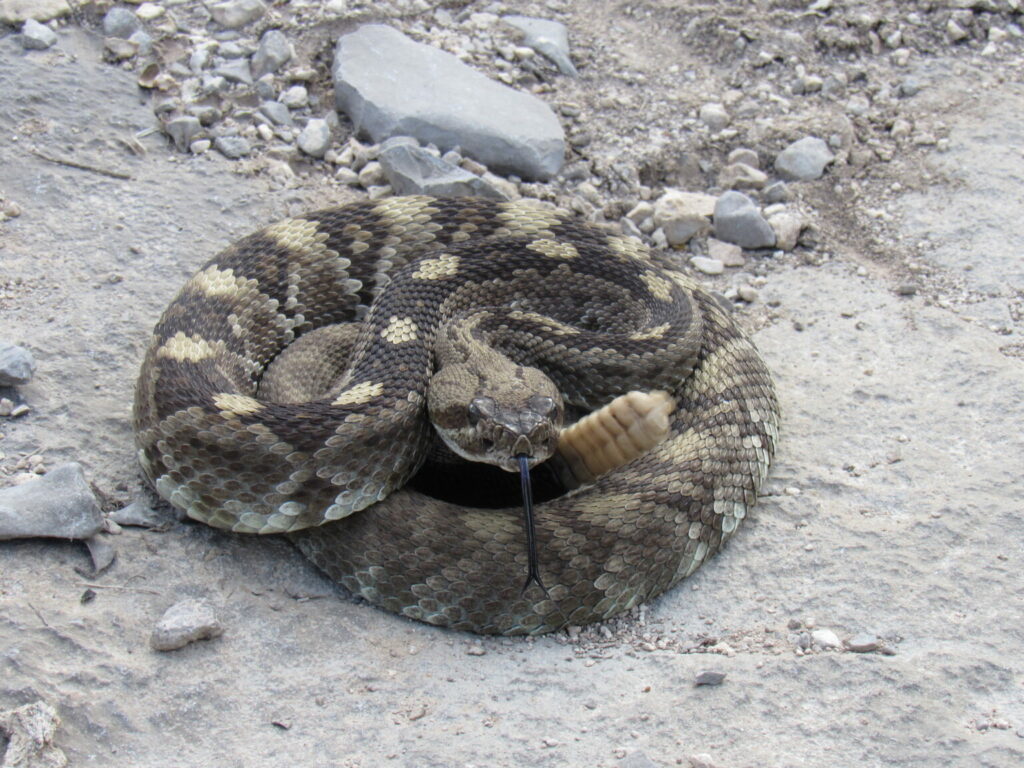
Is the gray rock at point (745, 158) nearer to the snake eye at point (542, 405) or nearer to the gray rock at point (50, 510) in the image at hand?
the snake eye at point (542, 405)

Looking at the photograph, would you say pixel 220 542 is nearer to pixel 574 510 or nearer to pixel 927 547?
pixel 574 510

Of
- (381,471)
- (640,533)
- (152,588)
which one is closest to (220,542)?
(152,588)

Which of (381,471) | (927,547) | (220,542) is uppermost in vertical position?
(927,547)

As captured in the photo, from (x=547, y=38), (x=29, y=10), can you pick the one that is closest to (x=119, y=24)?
(x=29, y=10)

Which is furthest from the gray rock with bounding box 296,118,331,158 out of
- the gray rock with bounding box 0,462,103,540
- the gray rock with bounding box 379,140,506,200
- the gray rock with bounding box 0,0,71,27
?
the gray rock with bounding box 0,462,103,540

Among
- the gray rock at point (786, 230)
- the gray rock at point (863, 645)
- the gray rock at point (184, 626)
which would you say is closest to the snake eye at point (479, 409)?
the gray rock at point (184, 626)

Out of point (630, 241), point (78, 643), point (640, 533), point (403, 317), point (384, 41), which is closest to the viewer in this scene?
point (78, 643)
